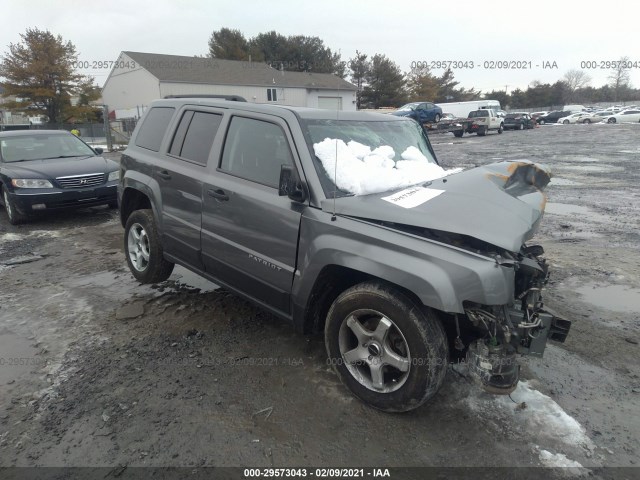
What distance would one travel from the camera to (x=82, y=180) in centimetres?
772

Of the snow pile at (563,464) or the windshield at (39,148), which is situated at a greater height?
the windshield at (39,148)

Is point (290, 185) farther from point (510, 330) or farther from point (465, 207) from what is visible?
point (510, 330)

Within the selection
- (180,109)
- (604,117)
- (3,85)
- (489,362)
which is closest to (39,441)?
(489,362)

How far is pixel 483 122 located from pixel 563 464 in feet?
102

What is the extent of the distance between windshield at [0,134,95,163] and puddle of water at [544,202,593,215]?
357 inches

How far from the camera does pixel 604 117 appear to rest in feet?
150

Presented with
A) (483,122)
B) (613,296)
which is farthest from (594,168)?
(483,122)

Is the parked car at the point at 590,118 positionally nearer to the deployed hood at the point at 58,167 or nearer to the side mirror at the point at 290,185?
the deployed hood at the point at 58,167

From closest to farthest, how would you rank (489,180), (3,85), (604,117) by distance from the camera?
(489,180), (3,85), (604,117)

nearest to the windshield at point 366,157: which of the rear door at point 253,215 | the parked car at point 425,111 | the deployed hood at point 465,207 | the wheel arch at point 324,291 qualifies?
the deployed hood at point 465,207

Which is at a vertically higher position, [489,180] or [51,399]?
[489,180]

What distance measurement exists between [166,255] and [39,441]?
2045mm

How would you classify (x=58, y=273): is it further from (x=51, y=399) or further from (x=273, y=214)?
(x=273, y=214)

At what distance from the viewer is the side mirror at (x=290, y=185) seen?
2977 millimetres
